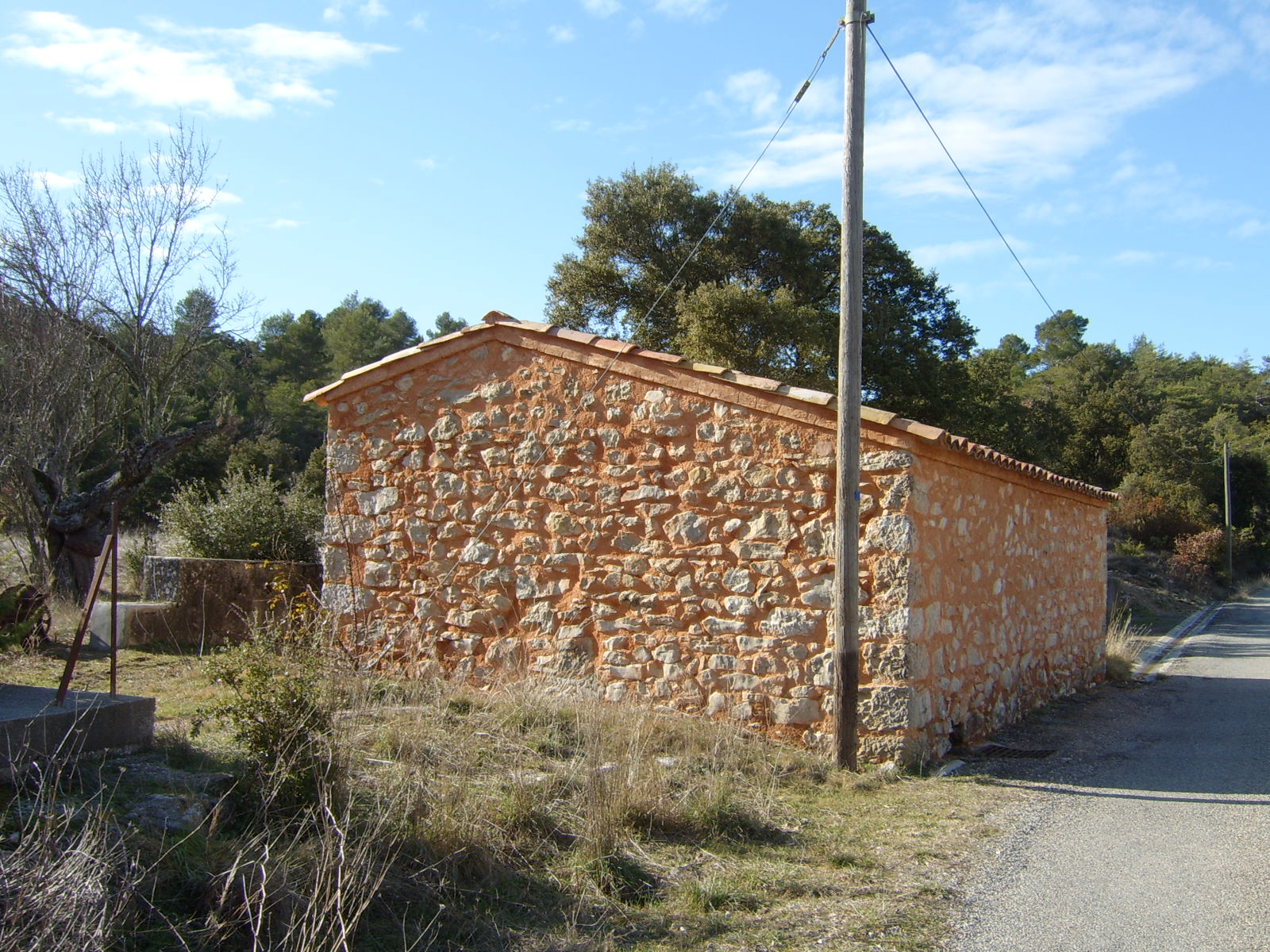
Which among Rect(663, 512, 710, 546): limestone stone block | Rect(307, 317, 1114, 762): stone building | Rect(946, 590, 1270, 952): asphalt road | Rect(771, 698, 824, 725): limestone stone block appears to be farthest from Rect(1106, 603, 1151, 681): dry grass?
Rect(663, 512, 710, 546): limestone stone block

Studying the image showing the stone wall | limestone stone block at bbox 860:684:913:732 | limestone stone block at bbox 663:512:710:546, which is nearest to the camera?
limestone stone block at bbox 860:684:913:732

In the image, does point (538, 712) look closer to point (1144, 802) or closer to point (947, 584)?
point (947, 584)

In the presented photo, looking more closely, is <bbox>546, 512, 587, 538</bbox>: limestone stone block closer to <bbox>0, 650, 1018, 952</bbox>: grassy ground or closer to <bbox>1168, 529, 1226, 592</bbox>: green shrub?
<bbox>0, 650, 1018, 952</bbox>: grassy ground

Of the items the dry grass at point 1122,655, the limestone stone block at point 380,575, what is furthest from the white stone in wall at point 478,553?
the dry grass at point 1122,655

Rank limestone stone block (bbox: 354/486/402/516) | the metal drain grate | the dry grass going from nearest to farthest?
the metal drain grate
limestone stone block (bbox: 354/486/402/516)
the dry grass

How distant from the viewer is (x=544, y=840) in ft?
17.2

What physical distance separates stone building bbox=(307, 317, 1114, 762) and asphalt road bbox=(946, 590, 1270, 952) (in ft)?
3.14

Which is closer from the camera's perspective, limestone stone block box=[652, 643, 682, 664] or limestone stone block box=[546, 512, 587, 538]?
limestone stone block box=[652, 643, 682, 664]

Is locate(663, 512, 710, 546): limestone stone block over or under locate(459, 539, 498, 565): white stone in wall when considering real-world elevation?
over

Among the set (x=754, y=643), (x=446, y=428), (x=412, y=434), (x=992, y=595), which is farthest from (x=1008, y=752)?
(x=412, y=434)

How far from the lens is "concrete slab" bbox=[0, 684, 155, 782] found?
467 centimetres

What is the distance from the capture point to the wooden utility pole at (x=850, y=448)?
7434 mm

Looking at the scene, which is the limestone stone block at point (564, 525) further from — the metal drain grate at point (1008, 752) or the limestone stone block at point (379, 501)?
the metal drain grate at point (1008, 752)

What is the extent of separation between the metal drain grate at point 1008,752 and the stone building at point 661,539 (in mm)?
229
